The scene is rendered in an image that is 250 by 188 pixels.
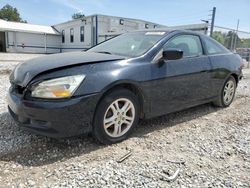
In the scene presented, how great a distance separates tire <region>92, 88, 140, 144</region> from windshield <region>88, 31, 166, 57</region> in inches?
26.8

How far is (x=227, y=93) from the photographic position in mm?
4914

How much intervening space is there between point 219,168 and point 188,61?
1.79m

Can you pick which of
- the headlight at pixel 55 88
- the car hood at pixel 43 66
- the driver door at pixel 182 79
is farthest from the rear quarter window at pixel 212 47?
the headlight at pixel 55 88

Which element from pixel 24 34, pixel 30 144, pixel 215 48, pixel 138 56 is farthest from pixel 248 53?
pixel 24 34

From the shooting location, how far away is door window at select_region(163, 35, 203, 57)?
372 centimetres

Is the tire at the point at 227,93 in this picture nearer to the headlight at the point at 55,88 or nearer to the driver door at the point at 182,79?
the driver door at the point at 182,79

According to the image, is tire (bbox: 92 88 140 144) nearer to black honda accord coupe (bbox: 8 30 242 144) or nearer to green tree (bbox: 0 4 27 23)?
black honda accord coupe (bbox: 8 30 242 144)

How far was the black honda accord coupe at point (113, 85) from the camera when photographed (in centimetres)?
260

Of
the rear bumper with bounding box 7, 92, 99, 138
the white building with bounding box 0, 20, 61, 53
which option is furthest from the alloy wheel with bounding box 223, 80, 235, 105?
the white building with bounding box 0, 20, 61, 53

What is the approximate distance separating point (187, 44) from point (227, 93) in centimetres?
161

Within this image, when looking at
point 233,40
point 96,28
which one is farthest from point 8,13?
point 233,40

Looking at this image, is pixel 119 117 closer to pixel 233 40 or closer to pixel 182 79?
pixel 182 79

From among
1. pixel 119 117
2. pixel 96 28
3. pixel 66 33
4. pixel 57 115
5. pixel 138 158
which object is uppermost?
pixel 96 28

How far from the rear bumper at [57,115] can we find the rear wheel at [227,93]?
3.03 meters
